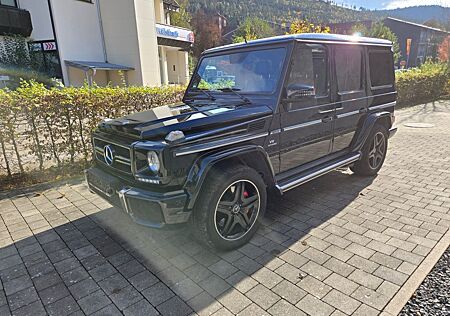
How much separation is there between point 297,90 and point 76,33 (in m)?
18.9

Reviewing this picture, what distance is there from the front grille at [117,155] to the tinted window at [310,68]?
6.25ft

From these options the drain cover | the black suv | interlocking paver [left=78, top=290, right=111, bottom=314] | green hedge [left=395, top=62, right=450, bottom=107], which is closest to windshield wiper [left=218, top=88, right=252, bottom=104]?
the black suv

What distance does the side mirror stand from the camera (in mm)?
3407

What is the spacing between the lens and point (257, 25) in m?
46.7

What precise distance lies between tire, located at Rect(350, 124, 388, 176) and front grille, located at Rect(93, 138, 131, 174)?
3.68 metres

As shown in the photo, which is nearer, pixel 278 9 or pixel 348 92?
pixel 348 92

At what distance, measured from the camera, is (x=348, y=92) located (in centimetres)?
435

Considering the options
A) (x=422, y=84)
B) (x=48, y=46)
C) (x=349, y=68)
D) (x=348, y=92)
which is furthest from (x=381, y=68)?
(x=48, y=46)

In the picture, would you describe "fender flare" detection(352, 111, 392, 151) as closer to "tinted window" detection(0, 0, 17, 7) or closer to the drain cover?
the drain cover

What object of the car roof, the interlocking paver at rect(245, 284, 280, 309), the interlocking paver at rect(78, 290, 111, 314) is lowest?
the interlocking paver at rect(245, 284, 280, 309)

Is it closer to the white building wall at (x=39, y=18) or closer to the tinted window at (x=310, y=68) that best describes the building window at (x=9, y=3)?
the white building wall at (x=39, y=18)

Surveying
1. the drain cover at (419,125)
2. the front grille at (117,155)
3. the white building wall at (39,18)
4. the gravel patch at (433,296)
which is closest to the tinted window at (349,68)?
the gravel patch at (433,296)

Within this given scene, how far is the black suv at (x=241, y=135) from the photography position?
2729 mm

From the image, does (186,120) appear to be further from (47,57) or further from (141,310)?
(47,57)
